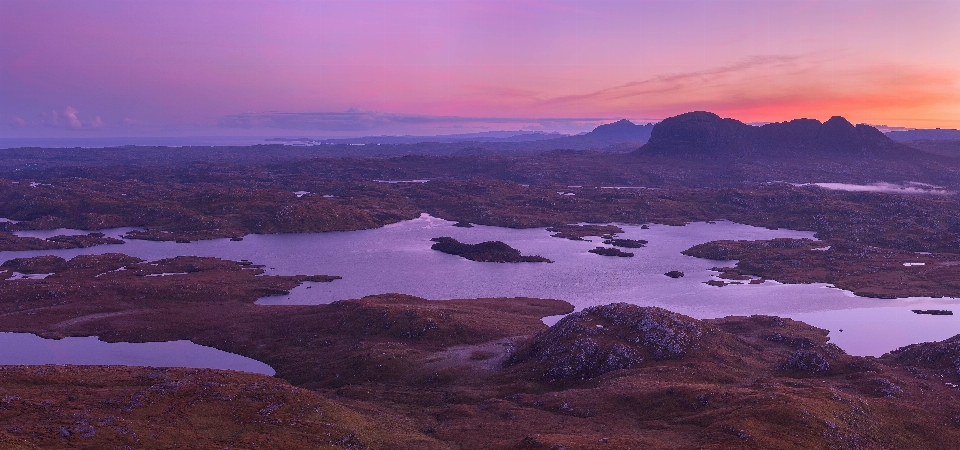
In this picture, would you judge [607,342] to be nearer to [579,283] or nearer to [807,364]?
[807,364]

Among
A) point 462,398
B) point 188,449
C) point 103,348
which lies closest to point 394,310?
point 462,398

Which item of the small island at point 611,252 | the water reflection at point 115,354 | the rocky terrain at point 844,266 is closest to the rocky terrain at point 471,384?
the water reflection at point 115,354

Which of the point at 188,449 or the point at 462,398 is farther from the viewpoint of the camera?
the point at 462,398

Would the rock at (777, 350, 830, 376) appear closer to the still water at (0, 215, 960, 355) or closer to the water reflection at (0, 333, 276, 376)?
the still water at (0, 215, 960, 355)

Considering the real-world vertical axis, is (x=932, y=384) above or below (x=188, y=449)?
below

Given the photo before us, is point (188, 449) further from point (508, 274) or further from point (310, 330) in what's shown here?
point (508, 274)

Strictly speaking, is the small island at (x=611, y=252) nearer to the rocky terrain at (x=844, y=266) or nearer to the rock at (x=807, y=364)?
the rocky terrain at (x=844, y=266)

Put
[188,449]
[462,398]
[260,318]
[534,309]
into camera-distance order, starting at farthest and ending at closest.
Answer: [534,309]
[260,318]
[462,398]
[188,449]

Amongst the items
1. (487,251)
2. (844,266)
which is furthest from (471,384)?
(844,266)
